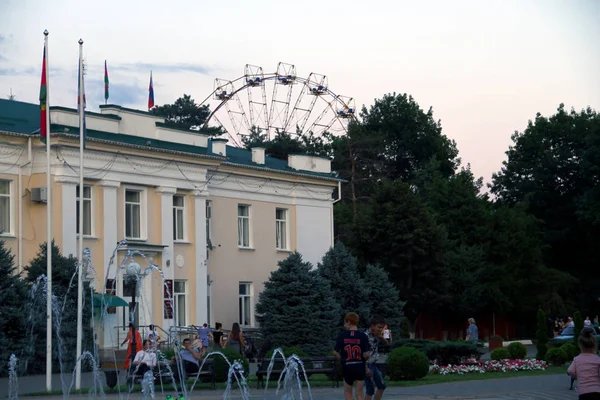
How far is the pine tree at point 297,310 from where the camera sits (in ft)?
147

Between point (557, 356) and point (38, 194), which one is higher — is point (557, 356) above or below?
below

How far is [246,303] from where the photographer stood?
163 feet

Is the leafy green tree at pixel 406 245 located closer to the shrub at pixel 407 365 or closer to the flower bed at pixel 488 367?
the flower bed at pixel 488 367

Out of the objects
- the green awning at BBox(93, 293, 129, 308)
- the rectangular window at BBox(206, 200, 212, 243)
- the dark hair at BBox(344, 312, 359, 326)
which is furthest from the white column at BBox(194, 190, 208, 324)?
the dark hair at BBox(344, 312, 359, 326)

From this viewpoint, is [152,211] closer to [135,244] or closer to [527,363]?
[135,244]

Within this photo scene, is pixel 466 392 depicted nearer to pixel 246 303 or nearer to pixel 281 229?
pixel 246 303

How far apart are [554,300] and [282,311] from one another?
1032 inches

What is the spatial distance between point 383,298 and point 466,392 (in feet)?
89.5

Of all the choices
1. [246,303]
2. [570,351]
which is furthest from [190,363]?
[246,303]

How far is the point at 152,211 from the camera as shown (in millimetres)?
43062

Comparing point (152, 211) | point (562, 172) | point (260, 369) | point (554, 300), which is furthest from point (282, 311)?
point (562, 172)

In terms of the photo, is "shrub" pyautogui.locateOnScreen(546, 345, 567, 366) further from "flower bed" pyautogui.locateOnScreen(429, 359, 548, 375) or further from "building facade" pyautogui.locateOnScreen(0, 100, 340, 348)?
"building facade" pyautogui.locateOnScreen(0, 100, 340, 348)

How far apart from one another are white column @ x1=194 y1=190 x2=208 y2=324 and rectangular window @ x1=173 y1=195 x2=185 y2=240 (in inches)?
22.0

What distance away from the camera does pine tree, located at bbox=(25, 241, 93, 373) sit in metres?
34.6
